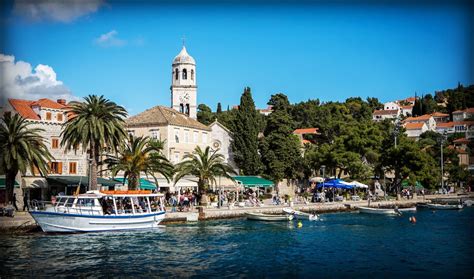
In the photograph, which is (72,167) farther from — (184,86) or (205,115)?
(205,115)

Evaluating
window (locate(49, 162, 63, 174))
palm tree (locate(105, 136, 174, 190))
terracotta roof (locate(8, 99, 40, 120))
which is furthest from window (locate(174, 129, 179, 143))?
terracotta roof (locate(8, 99, 40, 120))

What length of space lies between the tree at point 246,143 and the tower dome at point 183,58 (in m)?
8.43

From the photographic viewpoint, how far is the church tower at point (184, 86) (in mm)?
63719

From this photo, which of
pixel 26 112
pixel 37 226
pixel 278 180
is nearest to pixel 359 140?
pixel 278 180

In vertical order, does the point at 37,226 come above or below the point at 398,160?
below

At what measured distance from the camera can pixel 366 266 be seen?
76.3ft

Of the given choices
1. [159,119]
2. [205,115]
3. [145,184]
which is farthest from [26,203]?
[205,115]

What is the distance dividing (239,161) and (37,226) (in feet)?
105

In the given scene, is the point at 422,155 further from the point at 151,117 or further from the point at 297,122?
the point at 297,122

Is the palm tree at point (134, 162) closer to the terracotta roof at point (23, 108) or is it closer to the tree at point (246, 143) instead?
the terracotta roof at point (23, 108)

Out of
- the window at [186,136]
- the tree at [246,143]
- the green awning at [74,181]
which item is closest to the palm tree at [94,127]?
the green awning at [74,181]

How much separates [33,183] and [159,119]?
1596 cm

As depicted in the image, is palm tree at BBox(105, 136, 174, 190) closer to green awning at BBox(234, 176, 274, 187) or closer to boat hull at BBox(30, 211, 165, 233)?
boat hull at BBox(30, 211, 165, 233)

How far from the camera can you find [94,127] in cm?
3675
